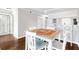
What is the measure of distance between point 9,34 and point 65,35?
2.72 ft

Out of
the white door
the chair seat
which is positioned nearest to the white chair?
the chair seat

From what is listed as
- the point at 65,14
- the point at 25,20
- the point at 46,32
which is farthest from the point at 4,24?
the point at 65,14

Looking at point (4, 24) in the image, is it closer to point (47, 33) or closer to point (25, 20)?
point (25, 20)

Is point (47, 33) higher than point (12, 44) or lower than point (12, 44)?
higher

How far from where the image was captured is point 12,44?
1.42 meters

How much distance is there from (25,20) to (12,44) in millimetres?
404

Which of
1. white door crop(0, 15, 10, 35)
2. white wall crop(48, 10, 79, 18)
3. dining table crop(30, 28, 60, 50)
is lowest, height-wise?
dining table crop(30, 28, 60, 50)

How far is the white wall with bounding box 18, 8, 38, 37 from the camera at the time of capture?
4.59 ft

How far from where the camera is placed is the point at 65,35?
1426 mm

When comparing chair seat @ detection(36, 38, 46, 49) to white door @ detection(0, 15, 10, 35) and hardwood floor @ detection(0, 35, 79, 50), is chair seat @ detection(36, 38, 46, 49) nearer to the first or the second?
hardwood floor @ detection(0, 35, 79, 50)

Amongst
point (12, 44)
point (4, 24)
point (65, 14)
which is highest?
point (65, 14)

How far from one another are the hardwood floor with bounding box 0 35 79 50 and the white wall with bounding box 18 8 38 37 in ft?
0.35
